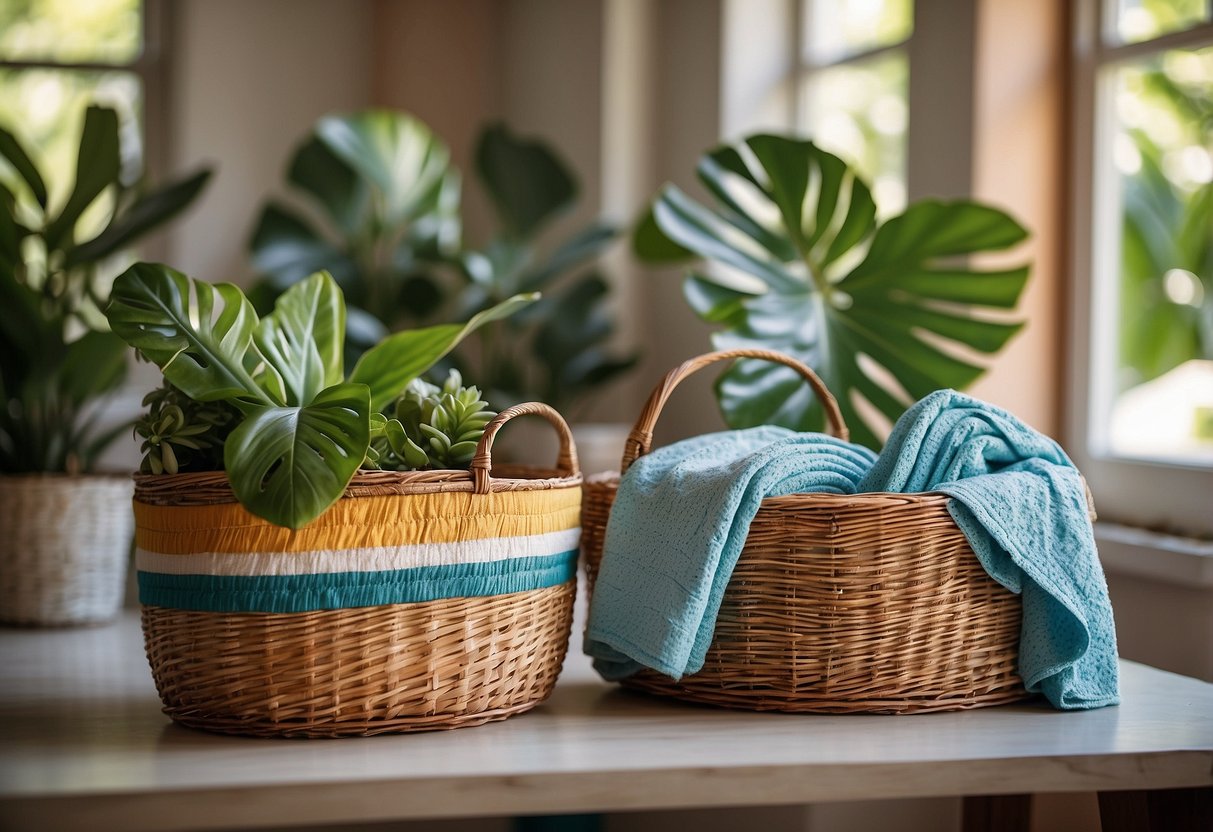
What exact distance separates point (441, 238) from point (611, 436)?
0.64 meters

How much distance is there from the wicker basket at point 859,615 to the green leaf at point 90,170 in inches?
39.2

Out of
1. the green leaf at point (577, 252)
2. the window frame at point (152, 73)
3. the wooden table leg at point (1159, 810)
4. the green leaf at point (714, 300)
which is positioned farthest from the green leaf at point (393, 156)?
the wooden table leg at point (1159, 810)

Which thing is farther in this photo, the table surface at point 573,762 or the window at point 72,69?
the window at point 72,69

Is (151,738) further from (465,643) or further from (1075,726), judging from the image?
(1075,726)

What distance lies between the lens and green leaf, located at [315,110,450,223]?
2451 millimetres

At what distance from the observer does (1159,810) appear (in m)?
1.00

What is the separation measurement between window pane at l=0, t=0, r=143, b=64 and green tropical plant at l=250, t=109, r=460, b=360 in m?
0.67

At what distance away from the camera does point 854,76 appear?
2238mm

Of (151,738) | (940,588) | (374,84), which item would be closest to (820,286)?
(940,588)

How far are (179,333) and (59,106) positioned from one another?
2.29m

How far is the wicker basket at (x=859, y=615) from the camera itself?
96 centimetres

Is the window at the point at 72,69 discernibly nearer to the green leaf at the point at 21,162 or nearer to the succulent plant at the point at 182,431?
the green leaf at the point at 21,162

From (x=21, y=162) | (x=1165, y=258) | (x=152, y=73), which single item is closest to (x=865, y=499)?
(x=1165, y=258)

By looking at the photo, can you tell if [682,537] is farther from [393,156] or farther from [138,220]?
[393,156]
